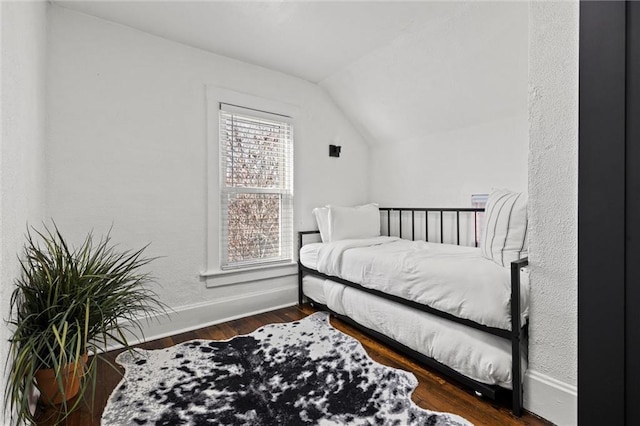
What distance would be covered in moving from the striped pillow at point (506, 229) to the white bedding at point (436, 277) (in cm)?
8

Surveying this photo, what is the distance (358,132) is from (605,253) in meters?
2.69

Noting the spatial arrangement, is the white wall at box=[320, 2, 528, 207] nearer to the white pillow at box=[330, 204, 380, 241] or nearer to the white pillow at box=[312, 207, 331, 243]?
the white pillow at box=[330, 204, 380, 241]

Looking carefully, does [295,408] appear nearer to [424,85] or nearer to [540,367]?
[540,367]

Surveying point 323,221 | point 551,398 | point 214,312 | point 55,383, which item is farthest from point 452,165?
point 55,383

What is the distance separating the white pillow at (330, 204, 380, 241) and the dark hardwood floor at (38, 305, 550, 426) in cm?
90

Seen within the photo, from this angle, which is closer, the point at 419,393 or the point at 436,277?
the point at 419,393

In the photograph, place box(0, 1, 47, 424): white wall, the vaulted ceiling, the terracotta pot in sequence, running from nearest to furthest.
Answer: box(0, 1, 47, 424): white wall
the terracotta pot
the vaulted ceiling

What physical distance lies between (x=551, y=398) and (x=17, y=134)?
245cm

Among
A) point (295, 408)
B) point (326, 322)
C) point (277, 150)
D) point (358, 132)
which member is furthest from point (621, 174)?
point (358, 132)

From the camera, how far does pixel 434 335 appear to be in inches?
66.0

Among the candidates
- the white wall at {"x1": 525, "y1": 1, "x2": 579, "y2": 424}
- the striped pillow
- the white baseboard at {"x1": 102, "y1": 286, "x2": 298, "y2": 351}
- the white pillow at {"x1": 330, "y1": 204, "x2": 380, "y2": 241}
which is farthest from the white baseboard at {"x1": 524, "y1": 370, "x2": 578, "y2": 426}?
the white baseboard at {"x1": 102, "y1": 286, "x2": 298, "y2": 351}

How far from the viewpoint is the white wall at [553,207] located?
1.25m

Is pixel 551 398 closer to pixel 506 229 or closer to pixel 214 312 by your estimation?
A: pixel 506 229

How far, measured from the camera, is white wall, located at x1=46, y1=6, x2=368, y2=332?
1.95 metres
